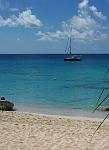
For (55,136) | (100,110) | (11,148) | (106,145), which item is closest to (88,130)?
(55,136)

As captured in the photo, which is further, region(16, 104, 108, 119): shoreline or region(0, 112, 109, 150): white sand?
region(16, 104, 108, 119): shoreline

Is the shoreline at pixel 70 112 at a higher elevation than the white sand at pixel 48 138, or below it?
higher

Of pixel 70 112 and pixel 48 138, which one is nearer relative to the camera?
pixel 48 138

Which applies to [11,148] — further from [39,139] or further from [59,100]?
[59,100]

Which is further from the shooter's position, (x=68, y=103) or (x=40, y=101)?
(x=40, y=101)

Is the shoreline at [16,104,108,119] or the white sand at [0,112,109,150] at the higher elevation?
the shoreline at [16,104,108,119]

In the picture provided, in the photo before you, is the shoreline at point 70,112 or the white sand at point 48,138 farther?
the shoreline at point 70,112

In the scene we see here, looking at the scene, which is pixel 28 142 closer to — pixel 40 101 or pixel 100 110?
pixel 100 110

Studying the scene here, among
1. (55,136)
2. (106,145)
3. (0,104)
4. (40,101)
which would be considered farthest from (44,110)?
(106,145)

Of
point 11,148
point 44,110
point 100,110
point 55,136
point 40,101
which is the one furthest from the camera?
point 40,101

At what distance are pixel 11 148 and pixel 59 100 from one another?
52.4 ft

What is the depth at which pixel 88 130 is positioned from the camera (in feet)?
35.5

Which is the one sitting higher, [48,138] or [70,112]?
[70,112]

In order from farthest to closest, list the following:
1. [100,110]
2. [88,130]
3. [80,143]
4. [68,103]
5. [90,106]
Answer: [68,103] < [90,106] < [100,110] < [88,130] < [80,143]
